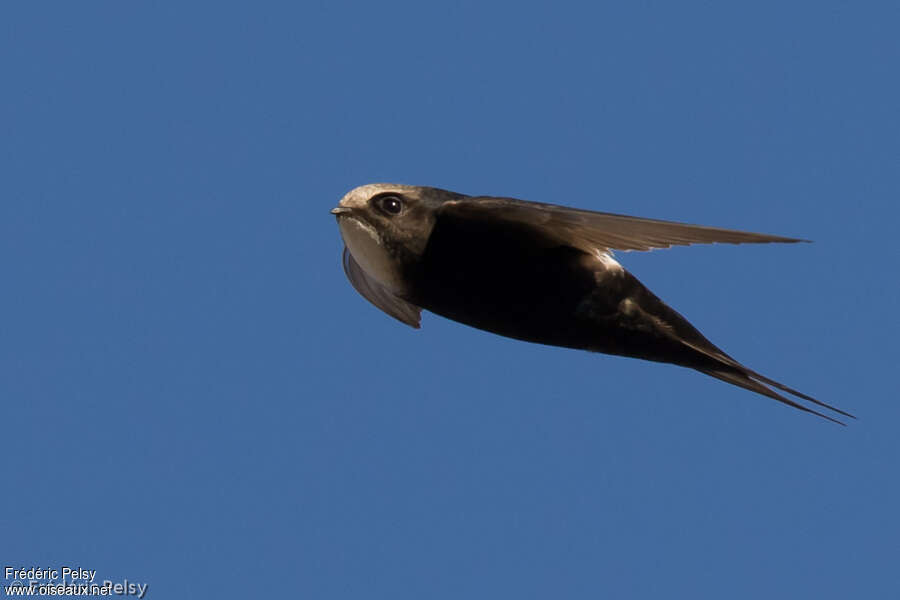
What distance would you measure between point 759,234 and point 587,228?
689 millimetres

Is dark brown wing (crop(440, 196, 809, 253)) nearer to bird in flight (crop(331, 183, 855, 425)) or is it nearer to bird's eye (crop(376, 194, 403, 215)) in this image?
bird in flight (crop(331, 183, 855, 425))

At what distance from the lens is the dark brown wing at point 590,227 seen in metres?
4.18

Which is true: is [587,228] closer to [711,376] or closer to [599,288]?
[599,288]

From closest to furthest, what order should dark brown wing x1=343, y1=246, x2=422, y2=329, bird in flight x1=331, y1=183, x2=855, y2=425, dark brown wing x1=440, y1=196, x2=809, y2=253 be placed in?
dark brown wing x1=440, y1=196, x2=809, y2=253
bird in flight x1=331, y1=183, x2=855, y2=425
dark brown wing x1=343, y1=246, x2=422, y2=329

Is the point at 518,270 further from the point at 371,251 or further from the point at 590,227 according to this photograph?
the point at 371,251

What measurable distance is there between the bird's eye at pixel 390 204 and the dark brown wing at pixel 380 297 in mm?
752

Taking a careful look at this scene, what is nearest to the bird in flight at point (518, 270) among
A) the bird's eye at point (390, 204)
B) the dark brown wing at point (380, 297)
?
the bird's eye at point (390, 204)

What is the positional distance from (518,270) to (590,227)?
1.19 ft

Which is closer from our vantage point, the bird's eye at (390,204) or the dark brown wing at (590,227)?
the dark brown wing at (590,227)

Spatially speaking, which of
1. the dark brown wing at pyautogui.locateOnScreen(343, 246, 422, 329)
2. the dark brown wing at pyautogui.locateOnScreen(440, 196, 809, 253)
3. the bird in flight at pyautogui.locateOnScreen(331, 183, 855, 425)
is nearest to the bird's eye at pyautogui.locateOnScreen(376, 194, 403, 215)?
the bird in flight at pyautogui.locateOnScreen(331, 183, 855, 425)

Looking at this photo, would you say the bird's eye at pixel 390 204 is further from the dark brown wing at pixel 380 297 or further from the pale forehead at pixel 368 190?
the dark brown wing at pixel 380 297

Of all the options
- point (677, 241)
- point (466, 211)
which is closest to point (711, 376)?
point (677, 241)

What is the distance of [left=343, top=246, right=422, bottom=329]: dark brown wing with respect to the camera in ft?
17.9

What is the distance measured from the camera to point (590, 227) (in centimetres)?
440
